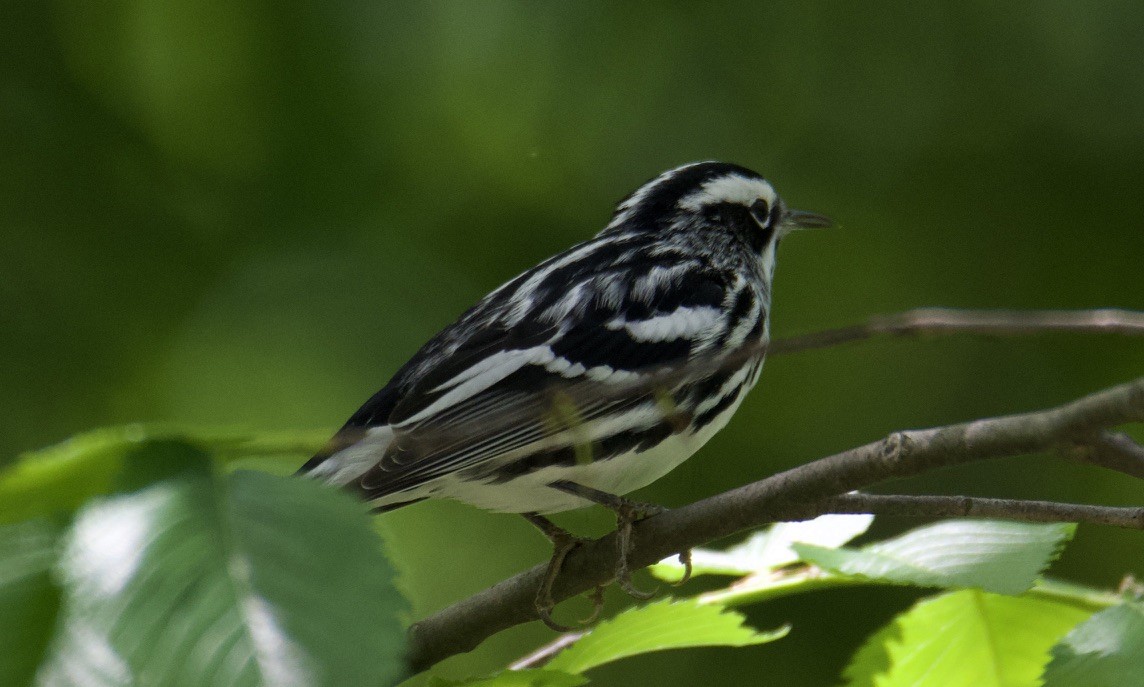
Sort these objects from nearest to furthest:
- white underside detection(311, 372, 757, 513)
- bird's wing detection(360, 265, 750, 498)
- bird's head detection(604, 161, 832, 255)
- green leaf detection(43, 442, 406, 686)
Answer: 1. green leaf detection(43, 442, 406, 686)
2. bird's wing detection(360, 265, 750, 498)
3. white underside detection(311, 372, 757, 513)
4. bird's head detection(604, 161, 832, 255)

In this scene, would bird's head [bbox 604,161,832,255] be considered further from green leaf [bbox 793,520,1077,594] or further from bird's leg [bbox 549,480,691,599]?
green leaf [bbox 793,520,1077,594]

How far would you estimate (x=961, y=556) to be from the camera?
1.30 meters

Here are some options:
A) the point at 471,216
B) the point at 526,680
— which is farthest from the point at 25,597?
the point at 471,216

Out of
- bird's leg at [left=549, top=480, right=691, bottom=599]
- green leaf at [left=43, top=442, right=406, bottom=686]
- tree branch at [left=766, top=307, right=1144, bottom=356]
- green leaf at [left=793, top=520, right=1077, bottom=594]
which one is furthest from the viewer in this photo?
bird's leg at [left=549, top=480, right=691, bottom=599]

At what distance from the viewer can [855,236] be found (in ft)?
14.8

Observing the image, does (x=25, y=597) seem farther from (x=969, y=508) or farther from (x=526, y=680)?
(x=969, y=508)

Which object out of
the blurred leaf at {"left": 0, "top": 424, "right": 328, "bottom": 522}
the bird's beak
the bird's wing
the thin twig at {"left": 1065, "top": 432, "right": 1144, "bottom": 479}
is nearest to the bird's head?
the bird's beak

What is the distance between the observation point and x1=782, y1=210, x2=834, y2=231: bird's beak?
10.1ft

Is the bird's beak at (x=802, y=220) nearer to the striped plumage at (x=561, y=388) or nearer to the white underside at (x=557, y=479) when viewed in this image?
the striped plumage at (x=561, y=388)

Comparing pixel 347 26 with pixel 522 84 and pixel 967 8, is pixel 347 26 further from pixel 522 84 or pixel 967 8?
pixel 967 8

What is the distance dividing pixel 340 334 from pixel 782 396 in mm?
1796

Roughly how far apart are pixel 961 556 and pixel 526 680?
1.82 ft

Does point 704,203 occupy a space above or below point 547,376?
above

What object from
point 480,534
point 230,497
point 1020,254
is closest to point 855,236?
point 1020,254
